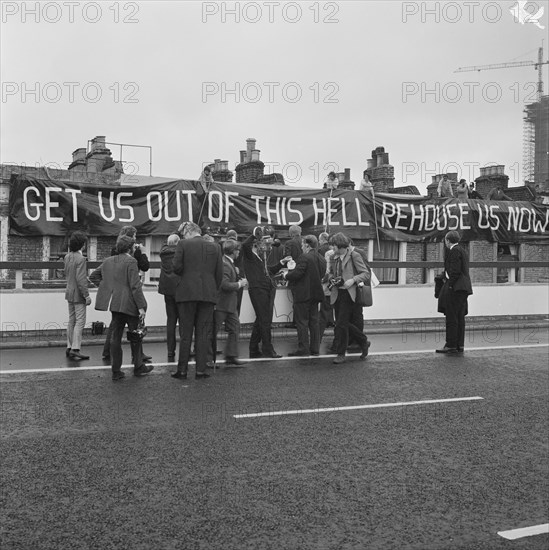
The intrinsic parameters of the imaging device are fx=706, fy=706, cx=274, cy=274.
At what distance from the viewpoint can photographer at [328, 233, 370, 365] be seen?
10625mm

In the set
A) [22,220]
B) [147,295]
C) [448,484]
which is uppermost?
[22,220]

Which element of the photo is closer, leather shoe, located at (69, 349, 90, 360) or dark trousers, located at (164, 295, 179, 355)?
leather shoe, located at (69, 349, 90, 360)

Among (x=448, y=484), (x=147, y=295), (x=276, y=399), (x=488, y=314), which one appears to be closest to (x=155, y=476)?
(x=448, y=484)

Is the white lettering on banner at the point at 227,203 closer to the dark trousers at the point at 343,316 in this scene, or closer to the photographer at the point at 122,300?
the dark trousers at the point at 343,316

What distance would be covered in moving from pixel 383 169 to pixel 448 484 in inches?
970

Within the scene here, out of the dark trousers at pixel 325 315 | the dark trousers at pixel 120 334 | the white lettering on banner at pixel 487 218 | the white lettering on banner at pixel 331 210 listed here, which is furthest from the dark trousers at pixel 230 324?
the white lettering on banner at pixel 487 218

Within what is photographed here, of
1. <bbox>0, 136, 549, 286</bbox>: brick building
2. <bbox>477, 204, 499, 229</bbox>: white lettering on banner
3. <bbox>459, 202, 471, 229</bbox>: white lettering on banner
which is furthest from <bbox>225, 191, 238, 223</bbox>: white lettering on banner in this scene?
<bbox>477, 204, 499, 229</bbox>: white lettering on banner

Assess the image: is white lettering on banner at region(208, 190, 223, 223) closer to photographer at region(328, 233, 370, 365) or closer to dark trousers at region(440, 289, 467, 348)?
photographer at region(328, 233, 370, 365)

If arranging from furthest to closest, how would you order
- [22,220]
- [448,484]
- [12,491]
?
[22,220], [448,484], [12,491]

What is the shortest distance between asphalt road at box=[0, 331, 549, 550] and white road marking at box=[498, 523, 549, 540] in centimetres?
6

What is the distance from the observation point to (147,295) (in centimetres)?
1339

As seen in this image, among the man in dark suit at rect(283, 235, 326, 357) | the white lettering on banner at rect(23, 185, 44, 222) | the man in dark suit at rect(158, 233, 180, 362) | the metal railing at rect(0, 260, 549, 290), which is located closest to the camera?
the man in dark suit at rect(158, 233, 180, 362)

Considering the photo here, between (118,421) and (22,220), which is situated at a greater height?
(22,220)

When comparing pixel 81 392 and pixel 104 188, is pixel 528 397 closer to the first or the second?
pixel 81 392
